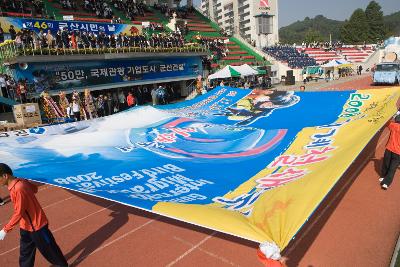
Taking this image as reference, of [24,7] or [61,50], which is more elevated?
[24,7]

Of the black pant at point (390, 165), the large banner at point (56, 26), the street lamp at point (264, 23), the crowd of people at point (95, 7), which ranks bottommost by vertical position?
the black pant at point (390, 165)

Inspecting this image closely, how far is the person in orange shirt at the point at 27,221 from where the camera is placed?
421 centimetres

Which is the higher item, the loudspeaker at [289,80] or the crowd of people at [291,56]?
the crowd of people at [291,56]

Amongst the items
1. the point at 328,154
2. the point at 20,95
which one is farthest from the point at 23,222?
the point at 20,95

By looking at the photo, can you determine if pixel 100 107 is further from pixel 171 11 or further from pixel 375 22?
pixel 375 22

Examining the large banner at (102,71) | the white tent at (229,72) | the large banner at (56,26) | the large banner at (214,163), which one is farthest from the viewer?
the white tent at (229,72)

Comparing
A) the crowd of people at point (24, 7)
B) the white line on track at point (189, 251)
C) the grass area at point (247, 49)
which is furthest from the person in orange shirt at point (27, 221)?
the grass area at point (247, 49)

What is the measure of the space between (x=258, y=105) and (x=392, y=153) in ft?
15.8

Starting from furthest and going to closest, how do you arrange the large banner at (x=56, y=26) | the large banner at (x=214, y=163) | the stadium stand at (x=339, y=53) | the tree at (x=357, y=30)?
the tree at (x=357, y=30) < the stadium stand at (x=339, y=53) < the large banner at (x=56, y=26) < the large banner at (x=214, y=163)

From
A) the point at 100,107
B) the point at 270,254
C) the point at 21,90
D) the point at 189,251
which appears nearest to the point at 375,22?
the point at 100,107

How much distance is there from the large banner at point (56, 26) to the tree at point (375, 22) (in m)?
81.7

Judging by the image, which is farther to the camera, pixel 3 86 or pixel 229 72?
pixel 229 72

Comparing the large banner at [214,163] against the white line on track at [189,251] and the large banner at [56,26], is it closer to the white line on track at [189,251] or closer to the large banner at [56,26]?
the white line on track at [189,251]

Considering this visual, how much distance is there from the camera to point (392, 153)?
6941mm
